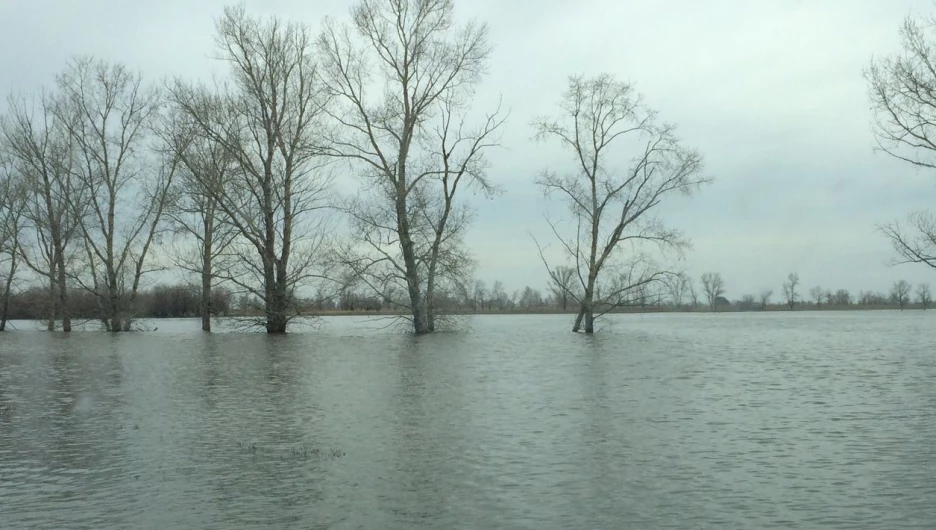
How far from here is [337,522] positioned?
695 cm

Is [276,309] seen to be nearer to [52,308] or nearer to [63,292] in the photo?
[63,292]

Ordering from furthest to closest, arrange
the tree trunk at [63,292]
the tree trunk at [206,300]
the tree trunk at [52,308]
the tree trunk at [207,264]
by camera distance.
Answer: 1. the tree trunk at [52,308]
2. the tree trunk at [63,292]
3. the tree trunk at [206,300]
4. the tree trunk at [207,264]

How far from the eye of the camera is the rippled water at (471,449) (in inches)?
286

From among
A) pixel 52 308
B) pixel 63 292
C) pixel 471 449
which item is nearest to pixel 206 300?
pixel 63 292

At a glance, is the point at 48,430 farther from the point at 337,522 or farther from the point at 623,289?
the point at 623,289

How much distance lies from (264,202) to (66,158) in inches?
672

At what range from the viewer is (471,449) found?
10398 mm

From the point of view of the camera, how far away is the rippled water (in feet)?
23.9

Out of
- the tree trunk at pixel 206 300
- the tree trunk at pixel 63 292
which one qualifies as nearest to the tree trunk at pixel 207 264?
the tree trunk at pixel 206 300

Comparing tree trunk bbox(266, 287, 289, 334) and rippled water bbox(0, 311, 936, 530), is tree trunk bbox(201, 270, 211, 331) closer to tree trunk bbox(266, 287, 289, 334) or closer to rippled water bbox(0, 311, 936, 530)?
tree trunk bbox(266, 287, 289, 334)

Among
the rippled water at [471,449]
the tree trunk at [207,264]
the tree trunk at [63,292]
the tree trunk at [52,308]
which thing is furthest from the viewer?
the tree trunk at [52,308]

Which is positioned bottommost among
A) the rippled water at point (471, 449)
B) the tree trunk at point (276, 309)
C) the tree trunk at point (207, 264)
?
Answer: the rippled water at point (471, 449)

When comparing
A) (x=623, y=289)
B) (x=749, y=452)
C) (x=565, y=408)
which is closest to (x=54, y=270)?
(x=623, y=289)

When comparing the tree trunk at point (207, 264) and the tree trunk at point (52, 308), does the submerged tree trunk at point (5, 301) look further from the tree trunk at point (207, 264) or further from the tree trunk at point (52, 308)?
the tree trunk at point (207, 264)
